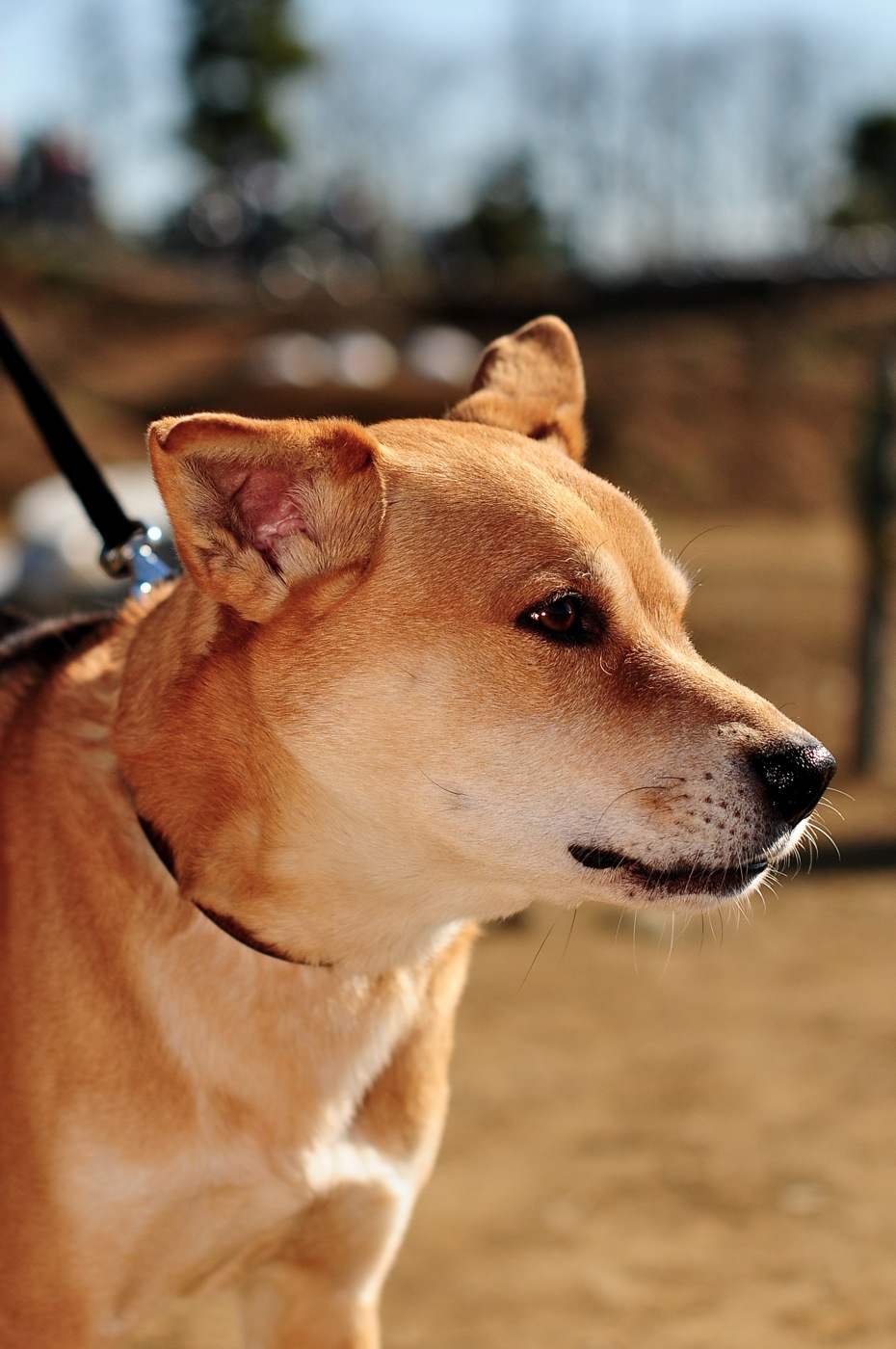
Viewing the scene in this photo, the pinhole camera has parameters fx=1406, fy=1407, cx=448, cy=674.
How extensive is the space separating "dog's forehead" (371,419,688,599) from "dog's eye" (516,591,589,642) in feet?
0.20

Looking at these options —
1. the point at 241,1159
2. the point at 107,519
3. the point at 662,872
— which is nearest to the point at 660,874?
the point at 662,872

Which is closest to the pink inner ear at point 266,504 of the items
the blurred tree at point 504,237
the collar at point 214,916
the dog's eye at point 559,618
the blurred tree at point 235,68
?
the dog's eye at point 559,618

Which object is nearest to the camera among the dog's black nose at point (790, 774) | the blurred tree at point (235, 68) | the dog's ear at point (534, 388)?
the dog's black nose at point (790, 774)

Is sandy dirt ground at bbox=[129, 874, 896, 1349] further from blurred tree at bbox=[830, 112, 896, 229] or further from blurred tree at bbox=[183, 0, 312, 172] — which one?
blurred tree at bbox=[183, 0, 312, 172]

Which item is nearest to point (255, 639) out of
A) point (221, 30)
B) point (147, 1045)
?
point (147, 1045)

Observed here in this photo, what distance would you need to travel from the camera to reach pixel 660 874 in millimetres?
2283

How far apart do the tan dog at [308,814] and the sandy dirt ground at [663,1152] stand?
23.7 inches

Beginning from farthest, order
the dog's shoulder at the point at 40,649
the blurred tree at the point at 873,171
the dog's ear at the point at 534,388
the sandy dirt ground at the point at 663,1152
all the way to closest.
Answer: the blurred tree at the point at 873,171 < the sandy dirt ground at the point at 663,1152 < the dog's ear at the point at 534,388 < the dog's shoulder at the point at 40,649

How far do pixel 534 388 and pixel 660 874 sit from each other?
3.95 ft

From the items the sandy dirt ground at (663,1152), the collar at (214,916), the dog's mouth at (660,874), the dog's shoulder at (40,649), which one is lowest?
the sandy dirt ground at (663,1152)

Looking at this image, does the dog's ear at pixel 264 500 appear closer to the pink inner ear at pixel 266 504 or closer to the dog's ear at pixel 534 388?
the pink inner ear at pixel 266 504

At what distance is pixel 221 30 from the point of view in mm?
32594

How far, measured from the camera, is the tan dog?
2.27m

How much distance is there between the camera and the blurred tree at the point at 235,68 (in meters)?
32.6
